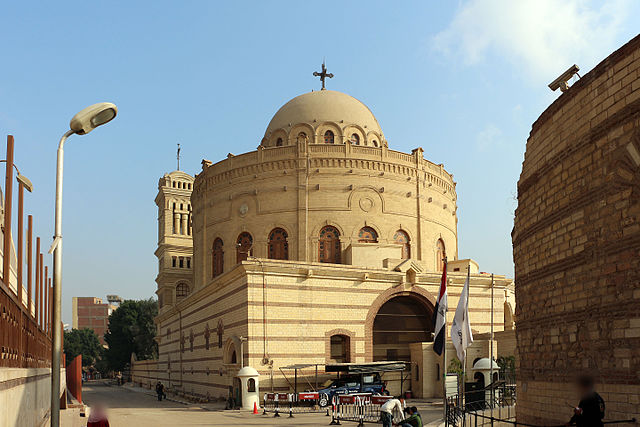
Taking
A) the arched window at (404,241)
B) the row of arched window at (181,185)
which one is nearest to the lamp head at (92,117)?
the arched window at (404,241)

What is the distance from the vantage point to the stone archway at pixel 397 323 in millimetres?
31062

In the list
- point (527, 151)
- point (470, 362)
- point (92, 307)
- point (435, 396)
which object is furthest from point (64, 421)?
point (92, 307)

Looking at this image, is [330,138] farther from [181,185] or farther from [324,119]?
[181,185]

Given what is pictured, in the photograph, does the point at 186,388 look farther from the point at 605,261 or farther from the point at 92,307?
the point at 92,307

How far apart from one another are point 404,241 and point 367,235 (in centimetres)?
236

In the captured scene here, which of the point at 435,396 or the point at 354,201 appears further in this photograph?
the point at 354,201

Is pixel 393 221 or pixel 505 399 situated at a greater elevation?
pixel 393 221

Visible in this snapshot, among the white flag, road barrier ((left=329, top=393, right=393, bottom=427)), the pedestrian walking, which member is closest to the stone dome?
road barrier ((left=329, top=393, right=393, bottom=427))

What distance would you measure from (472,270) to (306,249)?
1022 cm

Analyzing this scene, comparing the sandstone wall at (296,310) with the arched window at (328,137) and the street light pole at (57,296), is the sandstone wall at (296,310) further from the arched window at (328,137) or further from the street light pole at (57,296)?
the street light pole at (57,296)

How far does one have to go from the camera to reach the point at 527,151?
1391 centimetres

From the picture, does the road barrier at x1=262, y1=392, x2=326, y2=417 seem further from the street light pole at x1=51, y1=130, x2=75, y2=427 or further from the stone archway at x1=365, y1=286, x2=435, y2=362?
the street light pole at x1=51, y1=130, x2=75, y2=427

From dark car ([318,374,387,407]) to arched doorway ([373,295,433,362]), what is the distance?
373cm

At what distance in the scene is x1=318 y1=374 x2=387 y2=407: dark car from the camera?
26.2 metres
